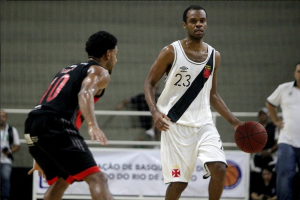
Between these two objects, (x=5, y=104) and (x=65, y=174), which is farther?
(x=5, y=104)

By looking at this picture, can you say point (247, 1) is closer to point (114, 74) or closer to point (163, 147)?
point (114, 74)

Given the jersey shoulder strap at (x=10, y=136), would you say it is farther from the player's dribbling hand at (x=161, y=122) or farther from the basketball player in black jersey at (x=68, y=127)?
the basketball player in black jersey at (x=68, y=127)

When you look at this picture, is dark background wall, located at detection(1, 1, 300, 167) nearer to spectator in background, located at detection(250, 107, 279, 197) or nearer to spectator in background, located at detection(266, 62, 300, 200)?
spectator in background, located at detection(250, 107, 279, 197)

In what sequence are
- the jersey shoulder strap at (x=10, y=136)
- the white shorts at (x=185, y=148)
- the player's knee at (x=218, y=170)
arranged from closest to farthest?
1. the player's knee at (x=218, y=170)
2. the white shorts at (x=185, y=148)
3. the jersey shoulder strap at (x=10, y=136)

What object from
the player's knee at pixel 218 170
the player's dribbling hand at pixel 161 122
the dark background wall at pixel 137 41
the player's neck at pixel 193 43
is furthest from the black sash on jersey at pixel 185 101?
the dark background wall at pixel 137 41

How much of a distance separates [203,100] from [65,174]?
1926mm

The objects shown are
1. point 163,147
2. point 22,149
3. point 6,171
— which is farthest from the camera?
point 22,149

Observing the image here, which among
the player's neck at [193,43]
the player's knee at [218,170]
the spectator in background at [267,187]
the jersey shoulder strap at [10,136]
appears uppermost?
the player's neck at [193,43]

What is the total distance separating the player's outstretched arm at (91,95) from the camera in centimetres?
399

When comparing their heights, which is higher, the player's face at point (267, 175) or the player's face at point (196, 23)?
the player's face at point (196, 23)

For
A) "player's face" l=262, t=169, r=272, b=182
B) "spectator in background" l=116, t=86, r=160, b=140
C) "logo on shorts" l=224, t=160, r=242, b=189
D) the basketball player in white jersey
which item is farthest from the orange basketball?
"spectator in background" l=116, t=86, r=160, b=140

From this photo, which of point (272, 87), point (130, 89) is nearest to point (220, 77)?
point (272, 87)

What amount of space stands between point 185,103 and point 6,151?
5.22m

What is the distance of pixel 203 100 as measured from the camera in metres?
5.70
